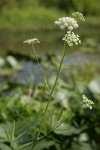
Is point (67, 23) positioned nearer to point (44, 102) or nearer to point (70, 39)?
point (70, 39)

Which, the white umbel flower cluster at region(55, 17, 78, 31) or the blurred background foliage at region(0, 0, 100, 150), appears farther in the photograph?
the blurred background foliage at region(0, 0, 100, 150)

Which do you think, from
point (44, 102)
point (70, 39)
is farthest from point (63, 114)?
point (70, 39)

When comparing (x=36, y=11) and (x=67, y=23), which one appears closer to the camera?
(x=67, y=23)

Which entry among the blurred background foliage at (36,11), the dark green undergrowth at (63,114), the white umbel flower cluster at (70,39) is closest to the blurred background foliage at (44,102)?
the dark green undergrowth at (63,114)

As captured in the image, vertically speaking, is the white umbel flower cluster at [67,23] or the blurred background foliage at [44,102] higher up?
the white umbel flower cluster at [67,23]

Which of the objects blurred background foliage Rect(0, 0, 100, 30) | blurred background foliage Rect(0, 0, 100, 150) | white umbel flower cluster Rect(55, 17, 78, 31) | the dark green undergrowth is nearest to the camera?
white umbel flower cluster Rect(55, 17, 78, 31)

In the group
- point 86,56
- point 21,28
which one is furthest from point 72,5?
point 86,56

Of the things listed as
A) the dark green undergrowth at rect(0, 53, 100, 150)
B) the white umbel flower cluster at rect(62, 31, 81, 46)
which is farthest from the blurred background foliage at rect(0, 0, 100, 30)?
the white umbel flower cluster at rect(62, 31, 81, 46)

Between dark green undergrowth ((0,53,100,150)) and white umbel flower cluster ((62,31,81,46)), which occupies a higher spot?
white umbel flower cluster ((62,31,81,46))

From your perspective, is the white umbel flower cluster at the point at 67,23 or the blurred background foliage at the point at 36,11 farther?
the blurred background foliage at the point at 36,11

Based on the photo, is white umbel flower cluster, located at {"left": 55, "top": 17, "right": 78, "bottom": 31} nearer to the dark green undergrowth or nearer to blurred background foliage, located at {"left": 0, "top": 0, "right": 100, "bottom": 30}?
the dark green undergrowth

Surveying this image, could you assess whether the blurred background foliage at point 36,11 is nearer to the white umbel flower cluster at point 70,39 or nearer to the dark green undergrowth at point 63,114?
the dark green undergrowth at point 63,114

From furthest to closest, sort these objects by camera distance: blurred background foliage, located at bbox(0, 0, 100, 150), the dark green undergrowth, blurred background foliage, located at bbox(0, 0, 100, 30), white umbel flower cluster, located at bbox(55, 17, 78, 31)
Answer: blurred background foliage, located at bbox(0, 0, 100, 30) → the dark green undergrowth → blurred background foliage, located at bbox(0, 0, 100, 150) → white umbel flower cluster, located at bbox(55, 17, 78, 31)

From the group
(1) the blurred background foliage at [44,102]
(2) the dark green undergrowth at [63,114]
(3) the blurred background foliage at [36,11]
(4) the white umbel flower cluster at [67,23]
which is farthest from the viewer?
(3) the blurred background foliage at [36,11]
